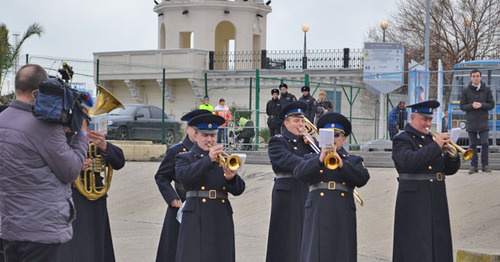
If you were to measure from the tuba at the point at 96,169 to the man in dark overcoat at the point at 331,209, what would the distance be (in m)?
1.82

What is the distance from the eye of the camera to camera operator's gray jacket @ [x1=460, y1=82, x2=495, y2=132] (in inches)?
602

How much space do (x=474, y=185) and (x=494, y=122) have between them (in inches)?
147

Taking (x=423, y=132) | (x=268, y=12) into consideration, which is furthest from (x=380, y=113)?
(x=268, y=12)

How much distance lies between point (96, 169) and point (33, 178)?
2364 mm

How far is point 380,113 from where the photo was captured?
21984 millimetres

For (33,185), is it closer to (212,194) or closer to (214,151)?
(214,151)

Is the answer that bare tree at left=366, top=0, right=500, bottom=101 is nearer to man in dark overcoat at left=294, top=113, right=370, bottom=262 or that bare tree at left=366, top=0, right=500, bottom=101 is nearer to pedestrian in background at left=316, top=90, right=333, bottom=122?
pedestrian in background at left=316, top=90, right=333, bottom=122

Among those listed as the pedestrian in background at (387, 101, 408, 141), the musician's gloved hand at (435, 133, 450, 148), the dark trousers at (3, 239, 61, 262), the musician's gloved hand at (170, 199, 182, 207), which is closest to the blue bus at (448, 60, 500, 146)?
the pedestrian in background at (387, 101, 408, 141)

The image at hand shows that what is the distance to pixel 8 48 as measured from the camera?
27.2m

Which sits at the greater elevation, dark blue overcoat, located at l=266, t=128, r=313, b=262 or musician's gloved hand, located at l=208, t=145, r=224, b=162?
musician's gloved hand, located at l=208, t=145, r=224, b=162

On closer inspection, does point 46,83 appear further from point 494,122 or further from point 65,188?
point 494,122

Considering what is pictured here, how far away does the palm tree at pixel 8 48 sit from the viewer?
2688 centimetres

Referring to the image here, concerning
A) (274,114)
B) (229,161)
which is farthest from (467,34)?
(229,161)

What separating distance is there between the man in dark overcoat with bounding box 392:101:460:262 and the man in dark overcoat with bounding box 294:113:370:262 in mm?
833
